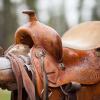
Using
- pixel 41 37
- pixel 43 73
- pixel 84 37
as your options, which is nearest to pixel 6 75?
pixel 43 73

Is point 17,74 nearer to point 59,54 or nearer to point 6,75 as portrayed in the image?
point 6,75

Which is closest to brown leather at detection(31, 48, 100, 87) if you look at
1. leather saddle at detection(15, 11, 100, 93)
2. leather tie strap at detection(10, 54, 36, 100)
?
leather saddle at detection(15, 11, 100, 93)

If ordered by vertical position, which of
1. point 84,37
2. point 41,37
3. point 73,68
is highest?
point 41,37

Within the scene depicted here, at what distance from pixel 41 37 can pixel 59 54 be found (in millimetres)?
173

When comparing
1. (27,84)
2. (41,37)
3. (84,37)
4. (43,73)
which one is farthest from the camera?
(84,37)

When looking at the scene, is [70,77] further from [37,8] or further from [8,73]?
[37,8]

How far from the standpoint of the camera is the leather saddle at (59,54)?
331 cm

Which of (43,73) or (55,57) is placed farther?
(55,57)

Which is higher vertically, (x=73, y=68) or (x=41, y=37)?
(x=41, y=37)

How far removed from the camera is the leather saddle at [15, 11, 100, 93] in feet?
10.8

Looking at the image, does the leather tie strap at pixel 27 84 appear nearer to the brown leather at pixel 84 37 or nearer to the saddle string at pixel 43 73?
the saddle string at pixel 43 73

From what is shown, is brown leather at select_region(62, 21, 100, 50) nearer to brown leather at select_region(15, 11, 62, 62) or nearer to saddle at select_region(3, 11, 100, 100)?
saddle at select_region(3, 11, 100, 100)

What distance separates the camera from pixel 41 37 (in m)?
3.33

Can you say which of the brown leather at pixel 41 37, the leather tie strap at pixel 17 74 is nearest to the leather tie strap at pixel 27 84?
the leather tie strap at pixel 17 74
